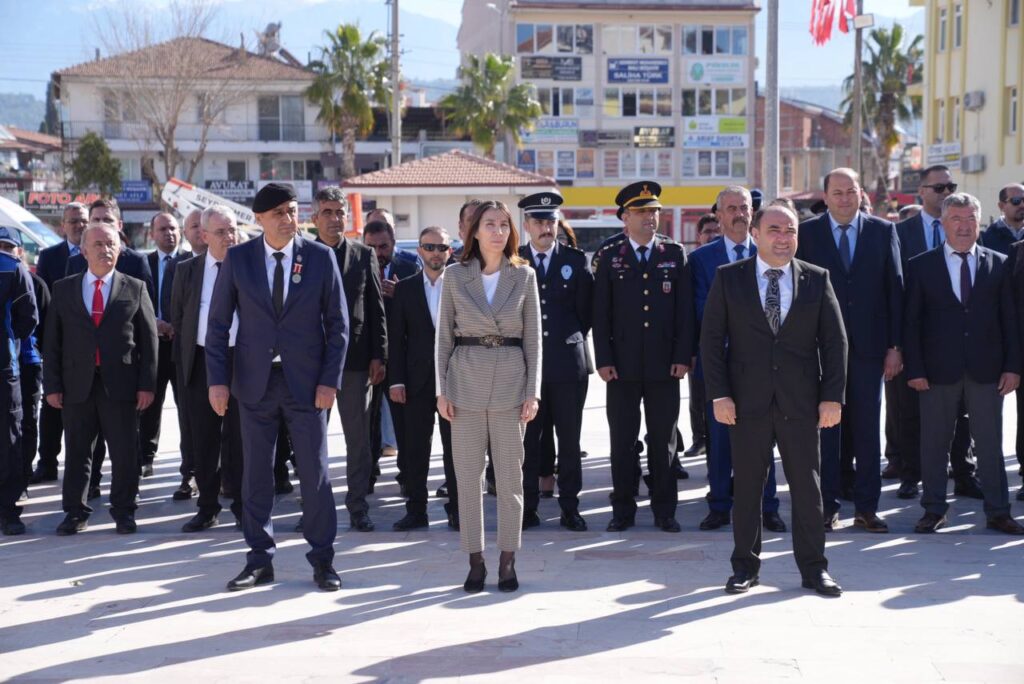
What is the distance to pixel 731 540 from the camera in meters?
7.68

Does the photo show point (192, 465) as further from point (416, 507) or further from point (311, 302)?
point (311, 302)

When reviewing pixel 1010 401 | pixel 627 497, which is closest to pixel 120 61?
pixel 1010 401

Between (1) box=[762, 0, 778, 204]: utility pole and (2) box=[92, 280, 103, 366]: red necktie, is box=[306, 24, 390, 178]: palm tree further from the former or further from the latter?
(2) box=[92, 280, 103, 366]: red necktie

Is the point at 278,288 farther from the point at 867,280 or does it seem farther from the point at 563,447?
the point at 867,280

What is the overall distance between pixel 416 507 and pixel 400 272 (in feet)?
6.47

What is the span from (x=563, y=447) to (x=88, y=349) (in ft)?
10.6

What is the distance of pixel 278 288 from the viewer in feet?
21.8

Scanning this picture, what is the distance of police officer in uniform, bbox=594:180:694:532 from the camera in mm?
7945

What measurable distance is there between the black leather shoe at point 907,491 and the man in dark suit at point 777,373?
2.88m

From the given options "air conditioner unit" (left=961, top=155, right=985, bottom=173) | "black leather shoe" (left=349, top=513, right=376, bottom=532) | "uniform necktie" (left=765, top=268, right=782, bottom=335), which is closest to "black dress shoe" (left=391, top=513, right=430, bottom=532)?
"black leather shoe" (left=349, top=513, right=376, bottom=532)

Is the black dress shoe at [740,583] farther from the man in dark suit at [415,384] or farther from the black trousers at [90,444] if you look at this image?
the black trousers at [90,444]

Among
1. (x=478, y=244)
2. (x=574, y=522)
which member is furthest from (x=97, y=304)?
(x=574, y=522)

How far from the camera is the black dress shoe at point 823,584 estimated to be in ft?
21.0

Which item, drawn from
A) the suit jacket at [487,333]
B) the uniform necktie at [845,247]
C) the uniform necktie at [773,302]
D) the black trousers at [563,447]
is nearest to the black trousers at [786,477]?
the uniform necktie at [773,302]
